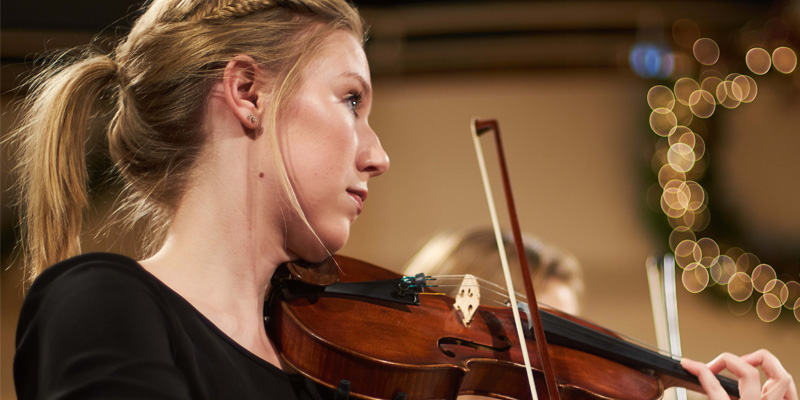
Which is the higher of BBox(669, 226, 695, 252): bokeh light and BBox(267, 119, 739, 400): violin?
BBox(669, 226, 695, 252): bokeh light

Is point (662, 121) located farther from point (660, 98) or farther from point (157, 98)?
point (157, 98)

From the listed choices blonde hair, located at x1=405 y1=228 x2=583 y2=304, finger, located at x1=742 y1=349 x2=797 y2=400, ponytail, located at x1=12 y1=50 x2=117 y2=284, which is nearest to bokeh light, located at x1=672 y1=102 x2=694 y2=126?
blonde hair, located at x1=405 y1=228 x2=583 y2=304

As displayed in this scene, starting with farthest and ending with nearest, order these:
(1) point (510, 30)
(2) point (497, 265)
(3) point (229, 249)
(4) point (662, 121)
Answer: (1) point (510, 30)
(4) point (662, 121)
(2) point (497, 265)
(3) point (229, 249)

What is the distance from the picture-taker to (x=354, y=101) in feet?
2.58

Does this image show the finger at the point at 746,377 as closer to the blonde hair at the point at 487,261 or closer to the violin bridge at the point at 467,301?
the violin bridge at the point at 467,301

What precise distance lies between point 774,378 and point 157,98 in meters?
0.88

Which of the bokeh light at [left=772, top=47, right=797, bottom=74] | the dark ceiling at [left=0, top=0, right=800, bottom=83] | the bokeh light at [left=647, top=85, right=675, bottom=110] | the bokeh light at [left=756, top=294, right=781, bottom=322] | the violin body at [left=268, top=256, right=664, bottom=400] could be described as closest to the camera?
the violin body at [left=268, top=256, right=664, bottom=400]

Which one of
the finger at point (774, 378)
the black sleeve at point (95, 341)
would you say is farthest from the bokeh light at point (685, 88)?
the black sleeve at point (95, 341)

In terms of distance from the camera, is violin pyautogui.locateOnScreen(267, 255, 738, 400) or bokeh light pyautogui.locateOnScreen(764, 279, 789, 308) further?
bokeh light pyautogui.locateOnScreen(764, 279, 789, 308)

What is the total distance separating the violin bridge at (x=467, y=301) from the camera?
840 millimetres

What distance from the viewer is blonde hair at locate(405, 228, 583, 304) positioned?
1.44 metres

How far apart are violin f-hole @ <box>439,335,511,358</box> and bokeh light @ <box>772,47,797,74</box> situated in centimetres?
214

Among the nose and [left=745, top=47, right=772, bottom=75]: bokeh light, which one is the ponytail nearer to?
the nose

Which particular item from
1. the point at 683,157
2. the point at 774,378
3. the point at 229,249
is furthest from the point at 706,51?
the point at 229,249
